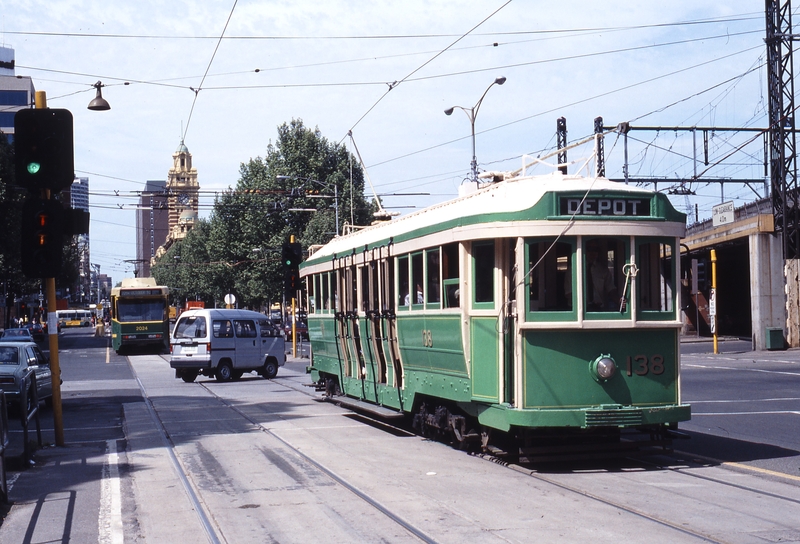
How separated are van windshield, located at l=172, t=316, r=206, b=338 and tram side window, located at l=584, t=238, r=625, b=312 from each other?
758 inches

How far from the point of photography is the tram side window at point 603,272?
36.1 feet

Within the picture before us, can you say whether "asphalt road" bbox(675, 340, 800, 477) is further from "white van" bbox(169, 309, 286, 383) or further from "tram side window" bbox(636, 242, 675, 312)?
"white van" bbox(169, 309, 286, 383)

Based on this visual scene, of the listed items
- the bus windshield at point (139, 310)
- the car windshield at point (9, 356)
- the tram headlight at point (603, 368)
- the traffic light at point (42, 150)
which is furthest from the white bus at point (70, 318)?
the tram headlight at point (603, 368)

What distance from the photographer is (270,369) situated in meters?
30.0

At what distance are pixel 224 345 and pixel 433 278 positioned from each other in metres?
17.3

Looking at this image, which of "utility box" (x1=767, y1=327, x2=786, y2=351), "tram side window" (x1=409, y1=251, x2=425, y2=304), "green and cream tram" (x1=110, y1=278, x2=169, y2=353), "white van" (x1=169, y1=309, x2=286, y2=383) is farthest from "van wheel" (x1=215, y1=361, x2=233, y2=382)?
"utility box" (x1=767, y1=327, x2=786, y2=351)

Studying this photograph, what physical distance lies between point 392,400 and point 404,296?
1775 millimetres

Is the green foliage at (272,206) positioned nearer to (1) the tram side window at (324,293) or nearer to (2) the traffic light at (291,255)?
(2) the traffic light at (291,255)

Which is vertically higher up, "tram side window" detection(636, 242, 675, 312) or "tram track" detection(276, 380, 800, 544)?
"tram side window" detection(636, 242, 675, 312)

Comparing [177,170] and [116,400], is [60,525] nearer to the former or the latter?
[116,400]

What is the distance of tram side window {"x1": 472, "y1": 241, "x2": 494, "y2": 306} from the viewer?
1138cm

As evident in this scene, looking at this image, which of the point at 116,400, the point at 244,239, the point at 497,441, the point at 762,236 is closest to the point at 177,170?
the point at 244,239

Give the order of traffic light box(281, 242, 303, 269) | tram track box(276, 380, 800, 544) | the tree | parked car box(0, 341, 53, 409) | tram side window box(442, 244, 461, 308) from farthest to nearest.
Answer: the tree, traffic light box(281, 242, 303, 269), parked car box(0, 341, 53, 409), tram side window box(442, 244, 461, 308), tram track box(276, 380, 800, 544)

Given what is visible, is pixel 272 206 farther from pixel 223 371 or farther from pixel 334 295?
pixel 334 295
